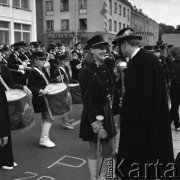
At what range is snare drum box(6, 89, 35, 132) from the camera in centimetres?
456

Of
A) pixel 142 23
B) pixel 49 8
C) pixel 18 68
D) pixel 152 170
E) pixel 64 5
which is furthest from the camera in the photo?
pixel 142 23

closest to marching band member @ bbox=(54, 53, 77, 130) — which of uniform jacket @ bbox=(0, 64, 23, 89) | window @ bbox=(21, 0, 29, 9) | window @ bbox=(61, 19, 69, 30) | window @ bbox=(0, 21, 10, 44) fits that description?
uniform jacket @ bbox=(0, 64, 23, 89)

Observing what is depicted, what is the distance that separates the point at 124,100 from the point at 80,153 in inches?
99.9

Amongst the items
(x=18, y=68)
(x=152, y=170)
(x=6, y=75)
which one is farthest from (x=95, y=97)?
(x=18, y=68)

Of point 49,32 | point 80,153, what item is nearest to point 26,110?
point 80,153

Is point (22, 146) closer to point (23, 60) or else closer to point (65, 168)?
point (65, 168)

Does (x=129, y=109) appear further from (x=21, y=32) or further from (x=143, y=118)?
(x=21, y=32)

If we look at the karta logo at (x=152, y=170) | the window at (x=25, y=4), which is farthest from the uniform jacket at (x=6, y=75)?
the window at (x=25, y=4)

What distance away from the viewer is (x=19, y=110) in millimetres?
4617

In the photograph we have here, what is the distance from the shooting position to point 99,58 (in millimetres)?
3725

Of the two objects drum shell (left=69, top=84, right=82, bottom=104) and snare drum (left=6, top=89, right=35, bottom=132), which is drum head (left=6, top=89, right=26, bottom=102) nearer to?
snare drum (left=6, top=89, right=35, bottom=132)

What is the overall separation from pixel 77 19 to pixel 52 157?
125ft

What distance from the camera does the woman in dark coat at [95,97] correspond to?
3549mm

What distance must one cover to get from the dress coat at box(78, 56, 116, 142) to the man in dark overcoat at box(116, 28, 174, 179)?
0.48 m
